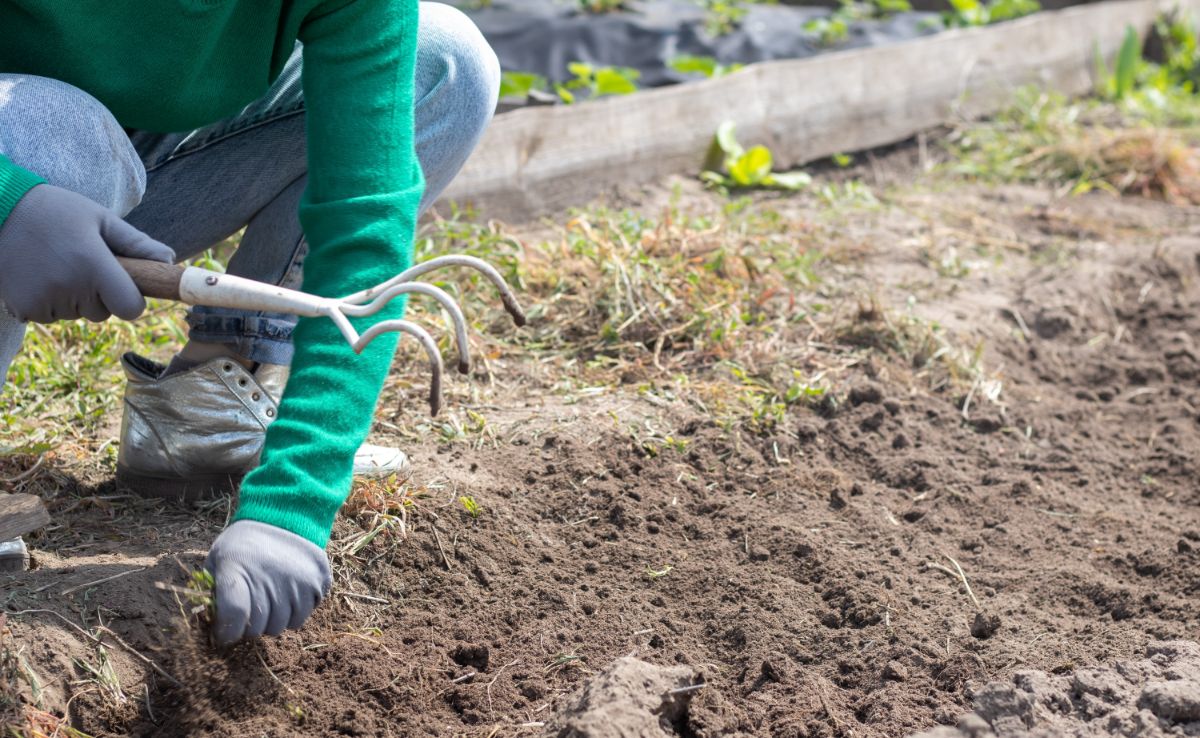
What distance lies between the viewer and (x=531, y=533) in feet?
6.32

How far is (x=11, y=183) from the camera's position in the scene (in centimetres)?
135

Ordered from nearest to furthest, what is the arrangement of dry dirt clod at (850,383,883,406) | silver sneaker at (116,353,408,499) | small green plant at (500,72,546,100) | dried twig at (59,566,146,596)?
dried twig at (59,566,146,596) → silver sneaker at (116,353,408,499) → dry dirt clod at (850,383,883,406) → small green plant at (500,72,546,100)

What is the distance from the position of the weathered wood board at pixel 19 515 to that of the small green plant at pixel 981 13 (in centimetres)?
502

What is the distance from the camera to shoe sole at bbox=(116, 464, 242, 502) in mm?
1931

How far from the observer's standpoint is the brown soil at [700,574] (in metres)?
1.53

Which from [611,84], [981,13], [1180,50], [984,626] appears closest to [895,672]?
[984,626]

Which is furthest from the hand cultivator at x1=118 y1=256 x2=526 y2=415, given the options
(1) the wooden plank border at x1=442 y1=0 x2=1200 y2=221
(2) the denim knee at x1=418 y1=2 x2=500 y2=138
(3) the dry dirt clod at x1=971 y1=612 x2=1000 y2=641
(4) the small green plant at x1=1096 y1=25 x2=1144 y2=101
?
(4) the small green plant at x1=1096 y1=25 x2=1144 y2=101

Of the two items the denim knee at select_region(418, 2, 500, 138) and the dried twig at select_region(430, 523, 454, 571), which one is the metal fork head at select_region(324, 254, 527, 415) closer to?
the dried twig at select_region(430, 523, 454, 571)

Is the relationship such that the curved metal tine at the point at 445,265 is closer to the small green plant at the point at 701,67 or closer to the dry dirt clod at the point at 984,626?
the dry dirt clod at the point at 984,626

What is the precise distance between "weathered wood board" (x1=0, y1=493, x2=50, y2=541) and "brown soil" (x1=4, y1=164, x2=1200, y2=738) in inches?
3.1

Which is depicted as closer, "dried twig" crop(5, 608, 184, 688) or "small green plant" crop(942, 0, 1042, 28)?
"dried twig" crop(5, 608, 184, 688)

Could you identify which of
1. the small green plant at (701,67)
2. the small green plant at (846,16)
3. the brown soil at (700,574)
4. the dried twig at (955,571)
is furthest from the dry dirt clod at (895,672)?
the small green plant at (846,16)

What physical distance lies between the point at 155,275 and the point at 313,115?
1.07 feet

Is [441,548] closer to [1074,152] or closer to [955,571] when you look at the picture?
[955,571]
